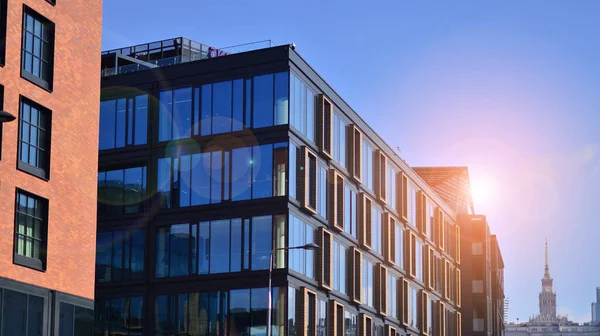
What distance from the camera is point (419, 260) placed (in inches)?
3467

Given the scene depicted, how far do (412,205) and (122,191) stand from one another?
→ 96.2ft

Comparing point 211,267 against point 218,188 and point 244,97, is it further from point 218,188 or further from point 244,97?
point 244,97

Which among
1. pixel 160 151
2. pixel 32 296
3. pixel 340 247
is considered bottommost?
pixel 32 296

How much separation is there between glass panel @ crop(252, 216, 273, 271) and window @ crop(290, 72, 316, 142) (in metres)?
5.54

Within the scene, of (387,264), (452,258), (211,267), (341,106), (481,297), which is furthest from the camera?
(481,297)

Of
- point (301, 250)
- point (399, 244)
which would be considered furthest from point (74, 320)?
point (399, 244)

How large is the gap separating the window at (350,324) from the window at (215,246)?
35.3ft

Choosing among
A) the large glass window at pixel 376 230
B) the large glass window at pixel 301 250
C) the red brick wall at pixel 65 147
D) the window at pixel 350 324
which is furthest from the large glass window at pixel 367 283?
the red brick wall at pixel 65 147

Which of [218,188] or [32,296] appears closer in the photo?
[32,296]

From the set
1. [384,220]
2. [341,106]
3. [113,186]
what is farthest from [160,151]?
[384,220]

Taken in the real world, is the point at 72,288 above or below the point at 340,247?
below

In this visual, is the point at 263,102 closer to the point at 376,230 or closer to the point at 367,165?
the point at 367,165

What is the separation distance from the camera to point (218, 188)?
199 feet

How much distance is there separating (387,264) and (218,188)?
69.5ft
